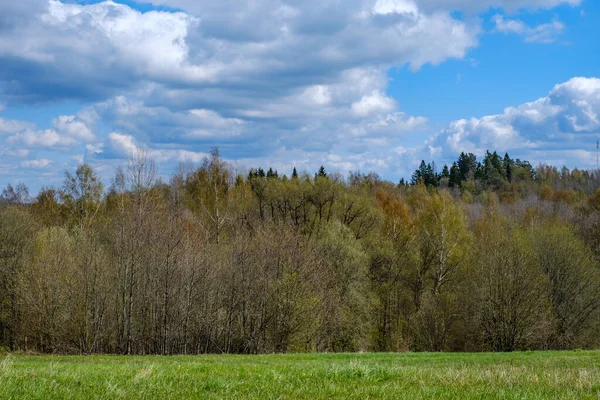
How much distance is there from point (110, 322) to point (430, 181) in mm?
126282

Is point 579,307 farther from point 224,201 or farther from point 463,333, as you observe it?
point 224,201

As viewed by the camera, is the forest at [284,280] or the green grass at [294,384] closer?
the green grass at [294,384]

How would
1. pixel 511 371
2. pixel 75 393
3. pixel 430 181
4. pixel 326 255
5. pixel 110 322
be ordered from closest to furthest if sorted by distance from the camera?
pixel 75 393 → pixel 511 371 → pixel 110 322 → pixel 326 255 → pixel 430 181

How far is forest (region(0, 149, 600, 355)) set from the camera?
3712cm

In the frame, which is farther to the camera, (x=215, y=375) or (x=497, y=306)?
(x=497, y=306)

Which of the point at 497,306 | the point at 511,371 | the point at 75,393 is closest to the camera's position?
the point at 75,393

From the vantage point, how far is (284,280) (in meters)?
37.4

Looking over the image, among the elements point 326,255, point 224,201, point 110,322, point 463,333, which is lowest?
point 463,333

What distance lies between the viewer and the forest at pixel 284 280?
122 feet

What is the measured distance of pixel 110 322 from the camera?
37.4 m

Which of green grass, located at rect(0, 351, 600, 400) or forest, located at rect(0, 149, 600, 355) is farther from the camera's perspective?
forest, located at rect(0, 149, 600, 355)

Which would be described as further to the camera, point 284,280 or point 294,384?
point 284,280

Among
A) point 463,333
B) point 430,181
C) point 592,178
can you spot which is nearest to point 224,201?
point 463,333

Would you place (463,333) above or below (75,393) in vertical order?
below
